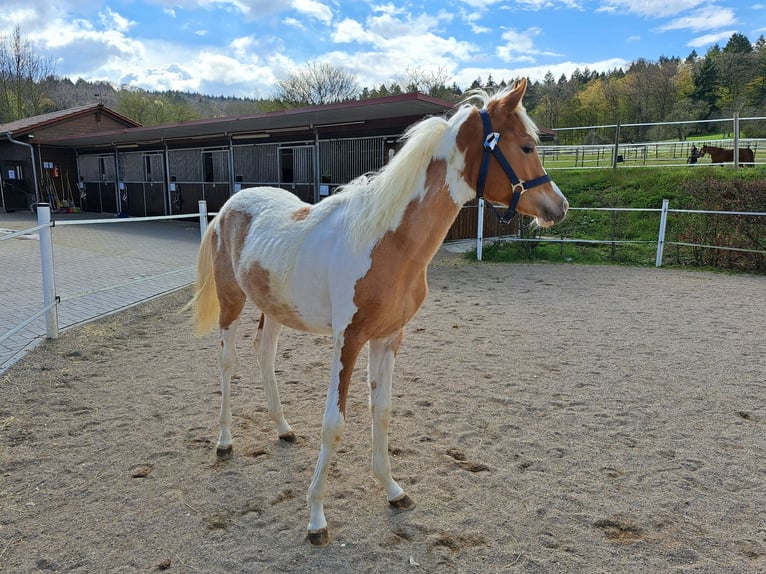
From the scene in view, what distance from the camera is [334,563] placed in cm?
189

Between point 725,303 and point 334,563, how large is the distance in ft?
21.0

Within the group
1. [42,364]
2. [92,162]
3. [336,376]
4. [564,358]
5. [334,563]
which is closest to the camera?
[334,563]

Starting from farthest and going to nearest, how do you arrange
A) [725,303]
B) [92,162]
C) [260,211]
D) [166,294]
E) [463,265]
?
[92,162], [463,265], [166,294], [725,303], [260,211]

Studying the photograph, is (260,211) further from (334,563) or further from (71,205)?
(71,205)

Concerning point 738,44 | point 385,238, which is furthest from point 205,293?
point 738,44

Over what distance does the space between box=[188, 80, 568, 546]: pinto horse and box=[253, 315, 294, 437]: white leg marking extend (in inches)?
20.5

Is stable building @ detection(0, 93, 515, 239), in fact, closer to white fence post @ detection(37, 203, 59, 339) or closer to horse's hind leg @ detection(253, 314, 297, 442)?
white fence post @ detection(37, 203, 59, 339)

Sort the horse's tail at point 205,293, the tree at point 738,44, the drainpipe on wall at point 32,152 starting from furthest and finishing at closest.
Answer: the tree at point 738,44 < the drainpipe on wall at point 32,152 < the horse's tail at point 205,293

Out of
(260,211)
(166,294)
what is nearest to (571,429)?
(260,211)

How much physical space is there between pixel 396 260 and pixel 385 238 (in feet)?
0.34

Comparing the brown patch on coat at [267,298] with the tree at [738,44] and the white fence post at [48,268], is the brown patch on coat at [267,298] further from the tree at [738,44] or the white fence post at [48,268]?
the tree at [738,44]

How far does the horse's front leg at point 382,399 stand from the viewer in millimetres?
2273

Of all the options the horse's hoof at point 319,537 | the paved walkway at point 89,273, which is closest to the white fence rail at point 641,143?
the paved walkway at point 89,273

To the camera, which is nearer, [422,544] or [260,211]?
[422,544]
